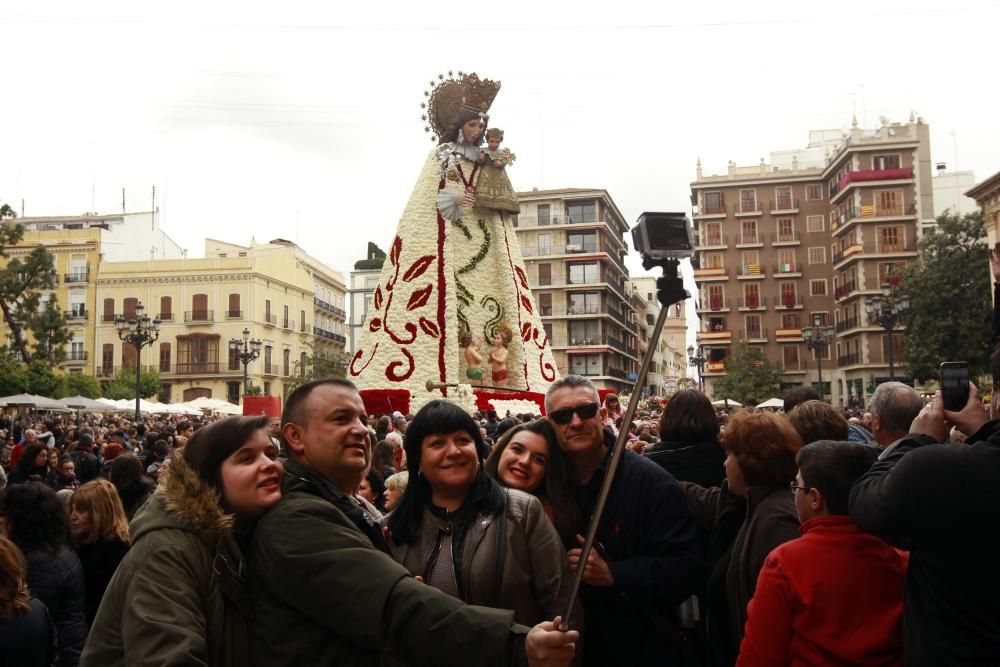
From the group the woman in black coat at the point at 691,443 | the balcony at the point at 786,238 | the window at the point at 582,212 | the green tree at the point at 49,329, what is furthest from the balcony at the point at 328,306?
the woman in black coat at the point at 691,443

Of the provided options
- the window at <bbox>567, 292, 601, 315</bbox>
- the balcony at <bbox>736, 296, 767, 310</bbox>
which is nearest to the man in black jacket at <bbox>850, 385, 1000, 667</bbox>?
the window at <bbox>567, 292, 601, 315</bbox>

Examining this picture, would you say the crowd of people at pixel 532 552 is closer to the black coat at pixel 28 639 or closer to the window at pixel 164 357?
the black coat at pixel 28 639

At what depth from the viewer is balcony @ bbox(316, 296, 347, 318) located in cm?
6676

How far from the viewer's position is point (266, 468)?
9.70 ft

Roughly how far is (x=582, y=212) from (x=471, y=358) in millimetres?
45357

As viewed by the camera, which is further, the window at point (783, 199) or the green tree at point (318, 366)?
the window at point (783, 199)

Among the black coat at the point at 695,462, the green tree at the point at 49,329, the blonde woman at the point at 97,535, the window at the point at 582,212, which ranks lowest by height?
the blonde woman at the point at 97,535

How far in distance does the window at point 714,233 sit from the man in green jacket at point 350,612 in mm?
64840

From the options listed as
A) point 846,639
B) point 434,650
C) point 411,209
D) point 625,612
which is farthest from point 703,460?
point 411,209

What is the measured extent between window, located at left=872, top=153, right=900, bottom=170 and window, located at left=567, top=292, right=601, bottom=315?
62.9 ft

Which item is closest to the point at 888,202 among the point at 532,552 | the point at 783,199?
the point at 783,199

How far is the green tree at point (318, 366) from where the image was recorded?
5231cm

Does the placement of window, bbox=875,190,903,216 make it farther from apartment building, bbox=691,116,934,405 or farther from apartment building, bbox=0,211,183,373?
apartment building, bbox=0,211,183,373

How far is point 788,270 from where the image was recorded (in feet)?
212
